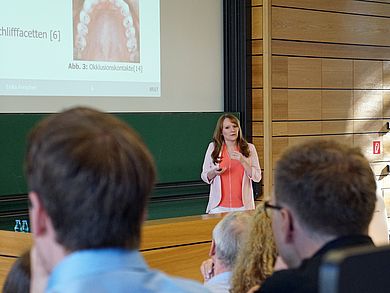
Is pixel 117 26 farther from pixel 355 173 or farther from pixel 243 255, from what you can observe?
pixel 355 173

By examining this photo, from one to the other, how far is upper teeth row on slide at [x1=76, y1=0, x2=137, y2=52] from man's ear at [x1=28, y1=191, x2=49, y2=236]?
5.49m

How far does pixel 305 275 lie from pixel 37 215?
49cm

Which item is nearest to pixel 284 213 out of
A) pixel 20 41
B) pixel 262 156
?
pixel 20 41

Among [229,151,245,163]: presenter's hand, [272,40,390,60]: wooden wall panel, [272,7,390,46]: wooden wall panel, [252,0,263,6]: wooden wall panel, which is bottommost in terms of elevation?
[229,151,245,163]: presenter's hand

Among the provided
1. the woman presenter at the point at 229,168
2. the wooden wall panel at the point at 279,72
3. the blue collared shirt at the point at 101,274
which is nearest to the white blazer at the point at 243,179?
the woman presenter at the point at 229,168

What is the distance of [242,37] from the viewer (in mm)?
7699

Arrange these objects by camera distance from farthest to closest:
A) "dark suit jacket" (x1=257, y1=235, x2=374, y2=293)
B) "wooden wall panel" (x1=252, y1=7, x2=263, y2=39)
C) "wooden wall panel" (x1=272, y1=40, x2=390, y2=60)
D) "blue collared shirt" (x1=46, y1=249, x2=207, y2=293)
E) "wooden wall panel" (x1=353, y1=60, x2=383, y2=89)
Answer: "wooden wall panel" (x1=353, y1=60, x2=383, y2=89)
"wooden wall panel" (x1=272, y1=40, x2=390, y2=60)
"wooden wall panel" (x1=252, y1=7, x2=263, y2=39)
"dark suit jacket" (x1=257, y1=235, x2=374, y2=293)
"blue collared shirt" (x1=46, y1=249, x2=207, y2=293)

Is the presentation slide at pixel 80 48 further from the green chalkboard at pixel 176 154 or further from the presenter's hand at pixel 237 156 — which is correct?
the presenter's hand at pixel 237 156

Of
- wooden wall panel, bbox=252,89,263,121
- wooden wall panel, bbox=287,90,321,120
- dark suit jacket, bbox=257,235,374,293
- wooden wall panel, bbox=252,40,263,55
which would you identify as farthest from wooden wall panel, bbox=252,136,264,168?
dark suit jacket, bbox=257,235,374,293

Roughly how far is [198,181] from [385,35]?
287 cm

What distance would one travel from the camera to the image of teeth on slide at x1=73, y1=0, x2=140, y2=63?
21.5ft

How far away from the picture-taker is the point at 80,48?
259 inches

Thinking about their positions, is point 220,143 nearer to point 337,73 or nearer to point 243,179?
point 243,179

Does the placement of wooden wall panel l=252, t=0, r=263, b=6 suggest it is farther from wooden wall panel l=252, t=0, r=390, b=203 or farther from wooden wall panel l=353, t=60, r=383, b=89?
wooden wall panel l=353, t=60, r=383, b=89
